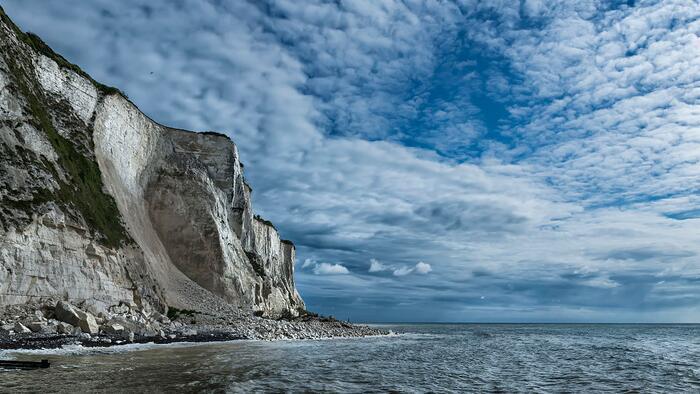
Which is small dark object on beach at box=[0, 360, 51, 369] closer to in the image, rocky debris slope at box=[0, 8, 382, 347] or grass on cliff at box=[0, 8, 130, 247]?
rocky debris slope at box=[0, 8, 382, 347]

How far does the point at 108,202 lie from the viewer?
35969 millimetres

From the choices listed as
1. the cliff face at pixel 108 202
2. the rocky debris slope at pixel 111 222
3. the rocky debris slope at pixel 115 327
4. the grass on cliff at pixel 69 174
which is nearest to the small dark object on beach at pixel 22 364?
the rocky debris slope at pixel 115 327

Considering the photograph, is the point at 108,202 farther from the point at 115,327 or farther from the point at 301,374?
the point at 301,374

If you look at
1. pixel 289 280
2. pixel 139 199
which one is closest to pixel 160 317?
pixel 139 199

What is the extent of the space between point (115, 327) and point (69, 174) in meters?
11.8

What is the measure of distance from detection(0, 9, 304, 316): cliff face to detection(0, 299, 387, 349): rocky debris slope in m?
1.03

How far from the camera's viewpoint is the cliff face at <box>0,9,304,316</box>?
24641 millimetres

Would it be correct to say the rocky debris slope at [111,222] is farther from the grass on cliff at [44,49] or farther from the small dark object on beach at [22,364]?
the small dark object on beach at [22,364]

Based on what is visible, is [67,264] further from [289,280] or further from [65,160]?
[289,280]

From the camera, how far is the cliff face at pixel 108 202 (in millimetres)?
24641

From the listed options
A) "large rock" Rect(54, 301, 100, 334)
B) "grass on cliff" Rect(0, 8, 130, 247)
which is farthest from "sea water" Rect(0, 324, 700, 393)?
"grass on cliff" Rect(0, 8, 130, 247)

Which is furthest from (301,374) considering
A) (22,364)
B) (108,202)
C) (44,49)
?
(44,49)

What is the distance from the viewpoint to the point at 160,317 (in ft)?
106

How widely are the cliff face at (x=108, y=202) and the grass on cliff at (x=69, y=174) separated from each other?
0.11m
